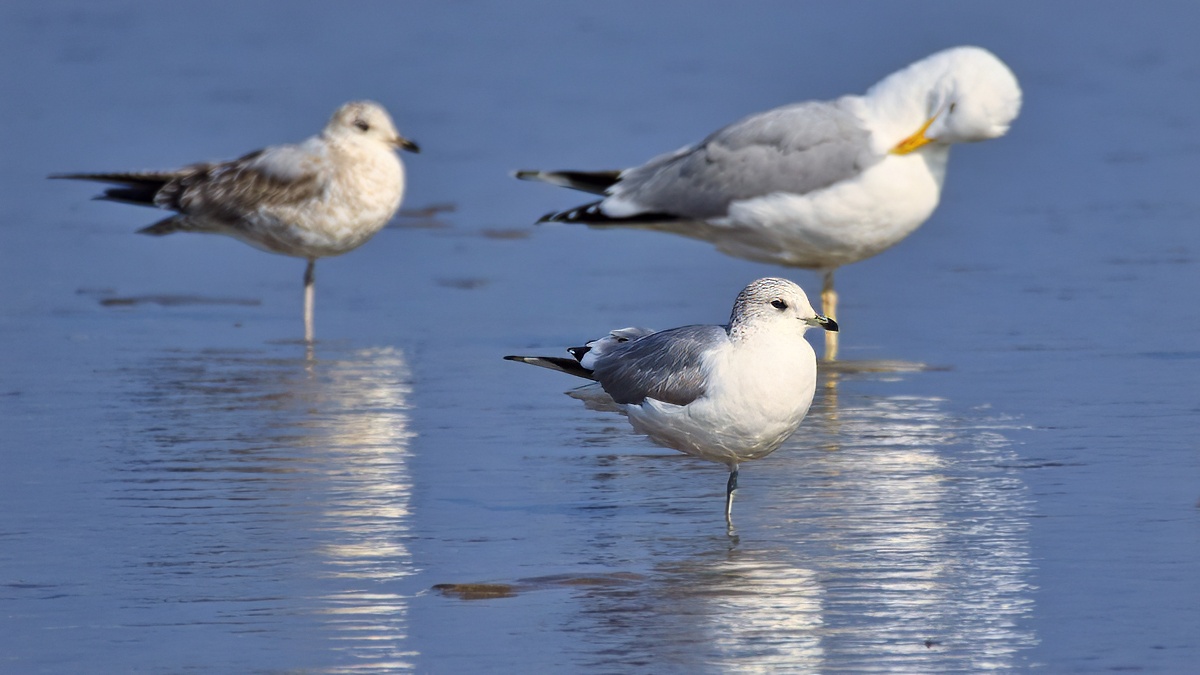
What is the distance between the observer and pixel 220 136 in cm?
1551

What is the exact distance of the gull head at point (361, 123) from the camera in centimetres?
1106

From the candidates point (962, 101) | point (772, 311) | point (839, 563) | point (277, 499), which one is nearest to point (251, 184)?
point (962, 101)

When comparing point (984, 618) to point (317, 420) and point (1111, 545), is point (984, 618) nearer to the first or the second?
point (1111, 545)

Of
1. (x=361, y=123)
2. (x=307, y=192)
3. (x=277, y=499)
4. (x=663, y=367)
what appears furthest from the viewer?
(x=361, y=123)

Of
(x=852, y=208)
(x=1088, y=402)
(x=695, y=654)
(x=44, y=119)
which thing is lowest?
(x=695, y=654)

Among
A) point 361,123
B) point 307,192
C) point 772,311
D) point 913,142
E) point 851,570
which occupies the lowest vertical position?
point 851,570

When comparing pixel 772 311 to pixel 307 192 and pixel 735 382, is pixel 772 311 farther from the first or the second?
pixel 307 192

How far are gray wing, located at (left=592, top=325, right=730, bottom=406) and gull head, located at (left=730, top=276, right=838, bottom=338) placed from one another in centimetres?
11

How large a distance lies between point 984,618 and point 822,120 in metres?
5.05

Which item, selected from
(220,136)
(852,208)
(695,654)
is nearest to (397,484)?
(695,654)

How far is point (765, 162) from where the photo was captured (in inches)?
392

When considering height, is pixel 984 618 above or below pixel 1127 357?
below

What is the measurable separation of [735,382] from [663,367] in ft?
1.21

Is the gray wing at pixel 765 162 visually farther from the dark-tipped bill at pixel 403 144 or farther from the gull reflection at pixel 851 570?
the gull reflection at pixel 851 570
